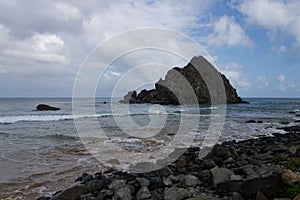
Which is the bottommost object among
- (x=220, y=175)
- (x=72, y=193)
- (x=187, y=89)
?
(x=72, y=193)

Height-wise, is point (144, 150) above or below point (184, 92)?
below

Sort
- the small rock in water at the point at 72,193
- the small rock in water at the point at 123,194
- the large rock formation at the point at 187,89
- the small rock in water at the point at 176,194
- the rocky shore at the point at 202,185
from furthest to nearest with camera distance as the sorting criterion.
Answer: the large rock formation at the point at 187,89
the small rock in water at the point at 72,193
the small rock in water at the point at 123,194
the small rock in water at the point at 176,194
the rocky shore at the point at 202,185

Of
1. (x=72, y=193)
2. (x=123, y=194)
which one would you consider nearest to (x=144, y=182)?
(x=123, y=194)

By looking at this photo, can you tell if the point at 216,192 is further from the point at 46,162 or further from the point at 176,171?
the point at 46,162

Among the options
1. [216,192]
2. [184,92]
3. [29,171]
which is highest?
[184,92]

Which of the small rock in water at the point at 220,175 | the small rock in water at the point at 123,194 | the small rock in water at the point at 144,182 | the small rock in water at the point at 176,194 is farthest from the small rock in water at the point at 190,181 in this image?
the small rock in water at the point at 123,194

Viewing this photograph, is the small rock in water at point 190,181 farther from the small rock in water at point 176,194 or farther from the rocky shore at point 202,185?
the small rock in water at point 176,194

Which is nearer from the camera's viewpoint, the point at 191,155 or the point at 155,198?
the point at 155,198

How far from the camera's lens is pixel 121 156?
995 cm

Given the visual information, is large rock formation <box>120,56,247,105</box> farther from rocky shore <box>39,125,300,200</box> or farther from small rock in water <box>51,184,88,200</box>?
small rock in water <box>51,184,88,200</box>

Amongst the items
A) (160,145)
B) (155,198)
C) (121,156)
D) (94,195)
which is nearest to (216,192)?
(155,198)

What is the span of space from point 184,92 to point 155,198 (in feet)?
234

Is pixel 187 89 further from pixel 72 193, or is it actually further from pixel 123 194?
pixel 123 194

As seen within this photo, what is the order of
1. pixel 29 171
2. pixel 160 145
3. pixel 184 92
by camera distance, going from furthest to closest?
pixel 184 92
pixel 160 145
pixel 29 171
